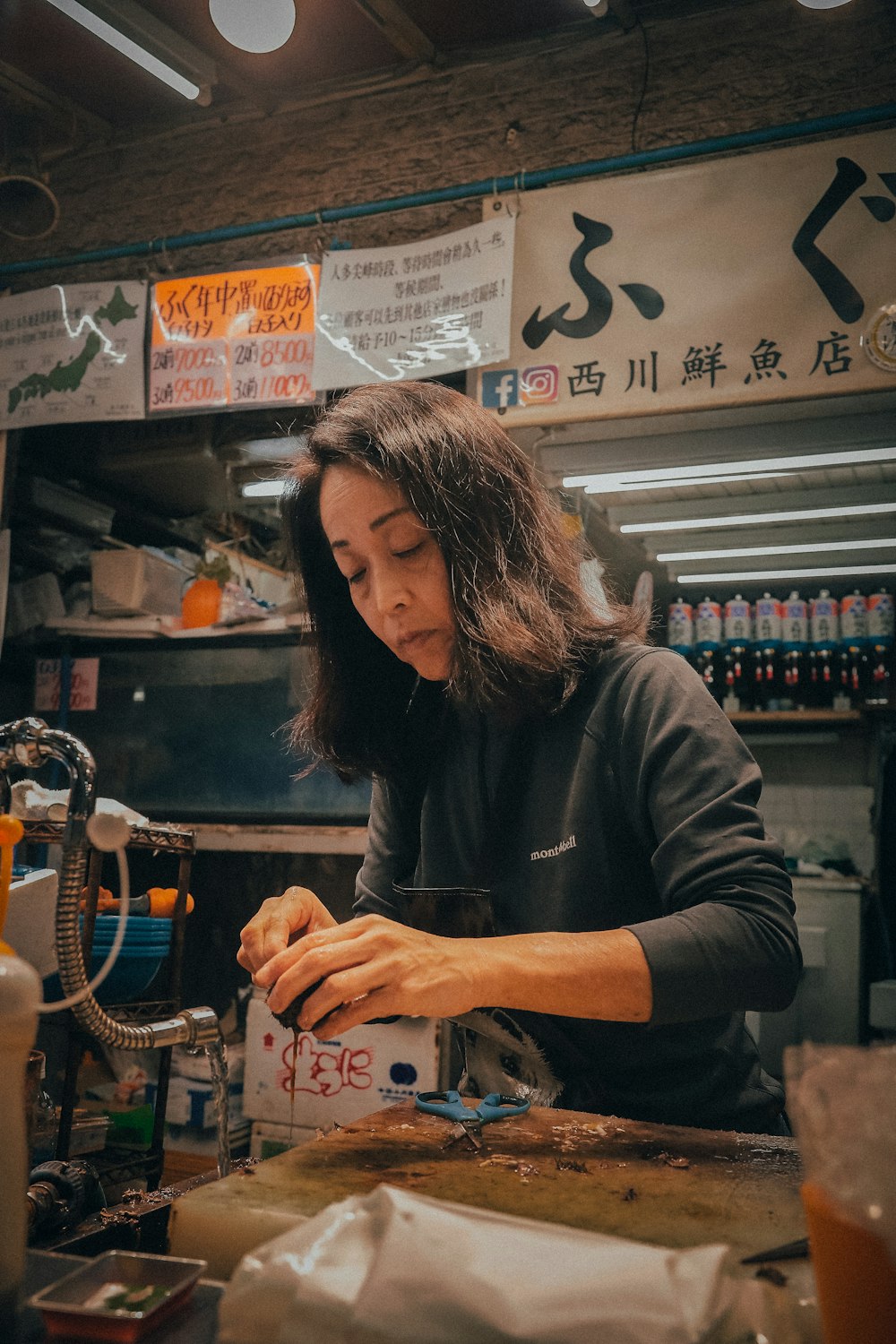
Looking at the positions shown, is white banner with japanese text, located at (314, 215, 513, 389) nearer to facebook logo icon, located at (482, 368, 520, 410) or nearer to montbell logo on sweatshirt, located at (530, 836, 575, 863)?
facebook logo icon, located at (482, 368, 520, 410)

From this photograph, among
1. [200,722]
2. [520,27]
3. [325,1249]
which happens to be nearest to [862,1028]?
[200,722]

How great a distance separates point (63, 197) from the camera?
15.7 ft

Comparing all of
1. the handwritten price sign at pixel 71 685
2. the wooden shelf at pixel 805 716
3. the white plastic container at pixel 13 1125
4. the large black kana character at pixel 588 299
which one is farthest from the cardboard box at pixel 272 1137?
the wooden shelf at pixel 805 716

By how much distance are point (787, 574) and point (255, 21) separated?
4.34 m

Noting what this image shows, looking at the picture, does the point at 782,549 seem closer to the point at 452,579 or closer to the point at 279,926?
the point at 452,579

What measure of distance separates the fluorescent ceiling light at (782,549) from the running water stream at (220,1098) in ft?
16.4

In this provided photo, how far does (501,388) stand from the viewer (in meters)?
3.52

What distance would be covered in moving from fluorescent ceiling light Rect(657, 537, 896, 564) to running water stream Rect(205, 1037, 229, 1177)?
16.4ft

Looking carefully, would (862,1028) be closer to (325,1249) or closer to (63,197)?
(325,1249)

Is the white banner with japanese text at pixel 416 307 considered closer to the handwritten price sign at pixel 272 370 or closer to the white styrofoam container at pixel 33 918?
the handwritten price sign at pixel 272 370

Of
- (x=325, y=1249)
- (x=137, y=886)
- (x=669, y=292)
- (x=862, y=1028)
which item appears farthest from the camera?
(x=862, y=1028)

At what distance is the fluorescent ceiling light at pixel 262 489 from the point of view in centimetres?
494

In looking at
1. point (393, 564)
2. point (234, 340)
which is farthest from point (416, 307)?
point (393, 564)

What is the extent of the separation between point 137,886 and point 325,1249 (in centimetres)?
383
